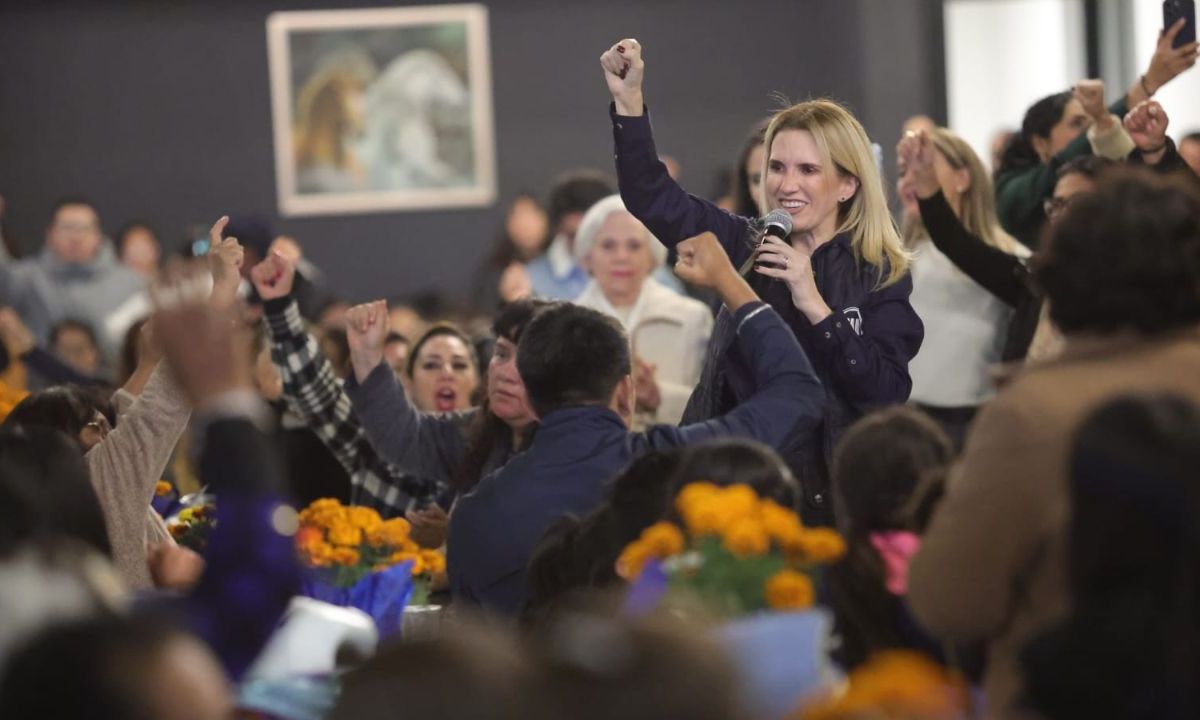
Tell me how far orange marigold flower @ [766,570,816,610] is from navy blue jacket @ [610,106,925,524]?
4.15ft

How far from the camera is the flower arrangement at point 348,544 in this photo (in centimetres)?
359

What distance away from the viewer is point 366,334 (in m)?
4.63

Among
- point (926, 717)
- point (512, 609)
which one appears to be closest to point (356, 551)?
point (512, 609)

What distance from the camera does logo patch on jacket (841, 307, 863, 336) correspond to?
3918mm

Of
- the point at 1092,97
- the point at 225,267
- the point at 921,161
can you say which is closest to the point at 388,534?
the point at 225,267

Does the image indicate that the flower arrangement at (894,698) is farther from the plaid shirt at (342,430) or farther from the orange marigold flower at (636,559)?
the plaid shirt at (342,430)

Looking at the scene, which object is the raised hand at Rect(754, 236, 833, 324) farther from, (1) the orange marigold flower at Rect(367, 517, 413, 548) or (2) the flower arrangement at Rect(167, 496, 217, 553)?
(2) the flower arrangement at Rect(167, 496, 217, 553)

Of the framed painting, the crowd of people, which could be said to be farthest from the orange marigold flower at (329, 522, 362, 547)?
the framed painting

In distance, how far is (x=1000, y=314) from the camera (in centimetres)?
559

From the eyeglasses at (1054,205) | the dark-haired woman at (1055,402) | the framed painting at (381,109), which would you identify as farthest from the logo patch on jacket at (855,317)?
the framed painting at (381,109)

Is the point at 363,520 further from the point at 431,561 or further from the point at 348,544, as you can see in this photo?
the point at 431,561

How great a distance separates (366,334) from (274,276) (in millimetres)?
315

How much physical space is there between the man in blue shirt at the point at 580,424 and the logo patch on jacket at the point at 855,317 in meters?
0.30

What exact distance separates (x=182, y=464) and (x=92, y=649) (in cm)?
434
